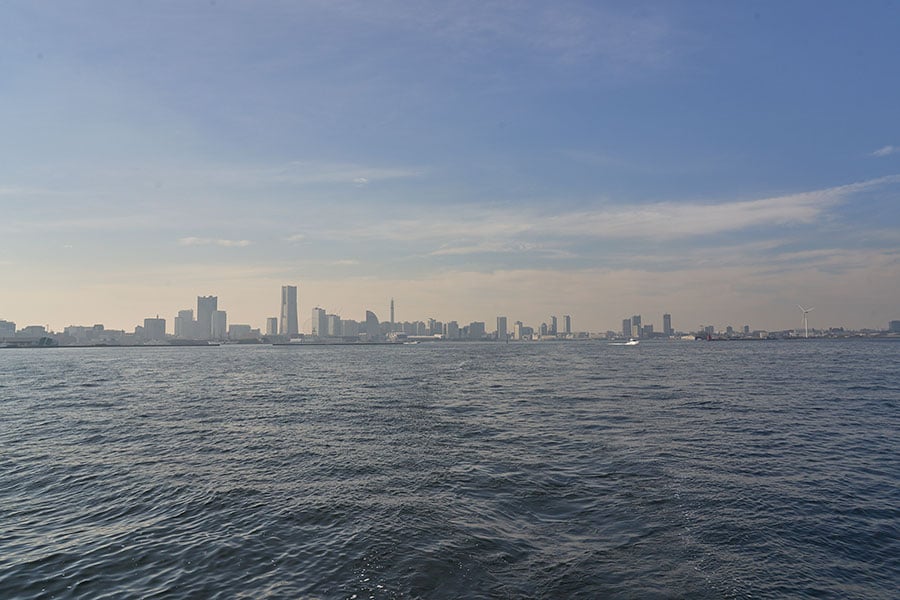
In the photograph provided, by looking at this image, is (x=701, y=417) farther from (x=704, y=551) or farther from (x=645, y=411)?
(x=704, y=551)

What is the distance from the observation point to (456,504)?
2092 centimetres

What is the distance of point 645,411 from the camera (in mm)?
44062

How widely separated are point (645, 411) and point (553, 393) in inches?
619

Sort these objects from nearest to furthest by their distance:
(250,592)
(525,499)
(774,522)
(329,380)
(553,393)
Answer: (250,592), (774,522), (525,499), (553,393), (329,380)

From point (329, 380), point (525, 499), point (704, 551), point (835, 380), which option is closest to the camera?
point (704, 551)

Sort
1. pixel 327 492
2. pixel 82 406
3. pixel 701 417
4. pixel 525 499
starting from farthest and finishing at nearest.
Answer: pixel 82 406 → pixel 701 417 → pixel 327 492 → pixel 525 499

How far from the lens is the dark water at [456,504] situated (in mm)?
14953

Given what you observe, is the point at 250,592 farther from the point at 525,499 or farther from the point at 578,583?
the point at 525,499

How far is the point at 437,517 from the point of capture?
19.5 meters

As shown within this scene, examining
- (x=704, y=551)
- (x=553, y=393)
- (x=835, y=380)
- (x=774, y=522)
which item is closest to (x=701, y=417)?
(x=553, y=393)

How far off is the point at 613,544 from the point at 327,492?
1230cm

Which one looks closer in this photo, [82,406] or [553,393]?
[82,406]

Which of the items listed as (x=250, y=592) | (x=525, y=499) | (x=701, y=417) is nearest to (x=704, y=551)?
(x=525, y=499)

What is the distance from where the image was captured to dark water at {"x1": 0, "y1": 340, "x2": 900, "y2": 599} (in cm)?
1495
